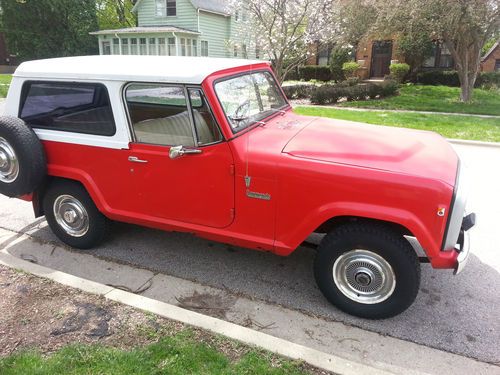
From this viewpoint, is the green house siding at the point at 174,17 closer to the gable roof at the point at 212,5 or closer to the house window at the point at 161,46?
the gable roof at the point at 212,5

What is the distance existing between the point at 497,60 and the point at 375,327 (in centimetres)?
2707

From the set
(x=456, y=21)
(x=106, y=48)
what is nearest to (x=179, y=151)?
(x=456, y=21)

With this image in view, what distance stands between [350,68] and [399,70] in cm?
280

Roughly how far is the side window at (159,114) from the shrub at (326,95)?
12.6 meters

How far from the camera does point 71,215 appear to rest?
13.2 feet

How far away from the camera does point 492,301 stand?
327cm

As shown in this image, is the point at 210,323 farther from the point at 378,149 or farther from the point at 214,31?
the point at 214,31

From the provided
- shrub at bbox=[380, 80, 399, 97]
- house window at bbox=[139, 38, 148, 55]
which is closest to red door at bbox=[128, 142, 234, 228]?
shrub at bbox=[380, 80, 399, 97]

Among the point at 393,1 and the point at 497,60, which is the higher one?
the point at 393,1

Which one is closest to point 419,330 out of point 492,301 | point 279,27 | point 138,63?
point 492,301

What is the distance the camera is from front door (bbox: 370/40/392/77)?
25531 millimetres

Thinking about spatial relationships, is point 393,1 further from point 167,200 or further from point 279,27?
point 167,200

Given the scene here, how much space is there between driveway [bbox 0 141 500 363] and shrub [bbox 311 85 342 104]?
1091 cm

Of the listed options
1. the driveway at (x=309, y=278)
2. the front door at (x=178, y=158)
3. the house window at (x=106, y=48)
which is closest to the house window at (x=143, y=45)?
the house window at (x=106, y=48)
